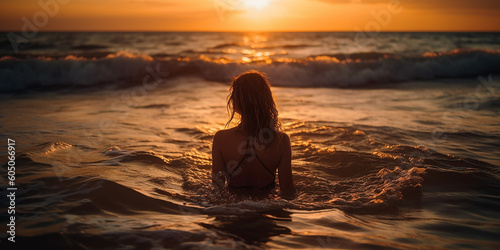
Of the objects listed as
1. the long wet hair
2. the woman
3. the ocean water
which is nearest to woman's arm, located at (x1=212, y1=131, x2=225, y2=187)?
the woman

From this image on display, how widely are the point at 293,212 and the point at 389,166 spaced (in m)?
2.37

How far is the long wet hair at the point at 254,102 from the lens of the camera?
3.70m

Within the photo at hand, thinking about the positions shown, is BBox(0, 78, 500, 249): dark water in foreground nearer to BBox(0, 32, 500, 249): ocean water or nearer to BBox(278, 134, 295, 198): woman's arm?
BBox(0, 32, 500, 249): ocean water

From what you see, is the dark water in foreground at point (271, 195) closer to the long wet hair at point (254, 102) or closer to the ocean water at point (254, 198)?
the ocean water at point (254, 198)

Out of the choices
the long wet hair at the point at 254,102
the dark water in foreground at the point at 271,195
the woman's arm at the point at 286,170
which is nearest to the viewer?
the dark water in foreground at the point at 271,195

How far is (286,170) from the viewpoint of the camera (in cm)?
409

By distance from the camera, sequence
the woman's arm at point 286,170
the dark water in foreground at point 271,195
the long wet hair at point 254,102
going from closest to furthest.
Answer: the dark water in foreground at point 271,195 → the long wet hair at point 254,102 → the woman's arm at point 286,170

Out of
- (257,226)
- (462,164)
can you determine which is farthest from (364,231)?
(462,164)

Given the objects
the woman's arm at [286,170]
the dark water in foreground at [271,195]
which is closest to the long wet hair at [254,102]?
the woman's arm at [286,170]

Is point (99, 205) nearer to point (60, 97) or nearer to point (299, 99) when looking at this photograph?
point (299, 99)

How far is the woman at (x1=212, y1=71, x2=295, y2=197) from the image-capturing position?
3.72 m

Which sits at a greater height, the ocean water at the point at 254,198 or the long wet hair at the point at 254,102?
the long wet hair at the point at 254,102

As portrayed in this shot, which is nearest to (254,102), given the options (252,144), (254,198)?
(252,144)

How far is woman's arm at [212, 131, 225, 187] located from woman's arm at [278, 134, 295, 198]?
23.8 inches
